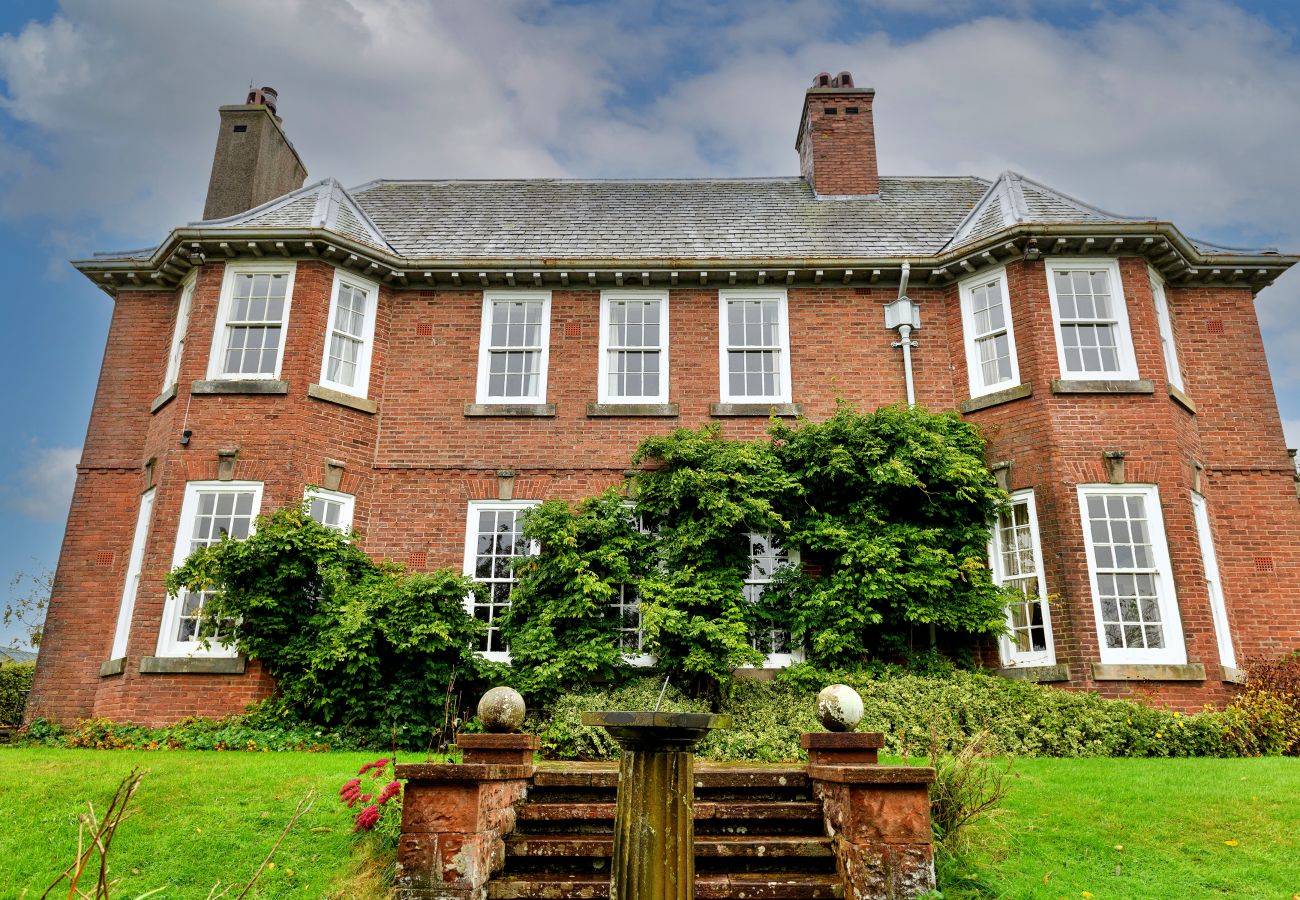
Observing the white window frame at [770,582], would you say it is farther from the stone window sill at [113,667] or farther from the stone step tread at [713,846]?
the stone window sill at [113,667]

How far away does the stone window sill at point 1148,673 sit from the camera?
36.3ft

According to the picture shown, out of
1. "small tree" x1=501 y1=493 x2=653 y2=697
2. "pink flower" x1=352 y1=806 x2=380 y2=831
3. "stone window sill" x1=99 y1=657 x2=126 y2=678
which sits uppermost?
"small tree" x1=501 y1=493 x2=653 y2=697

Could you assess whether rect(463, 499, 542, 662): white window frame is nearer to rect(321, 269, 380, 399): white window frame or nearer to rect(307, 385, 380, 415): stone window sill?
rect(307, 385, 380, 415): stone window sill

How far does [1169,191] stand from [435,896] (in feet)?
54.2

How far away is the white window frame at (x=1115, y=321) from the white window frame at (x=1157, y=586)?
1.75 meters

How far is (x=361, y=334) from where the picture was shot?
1370cm

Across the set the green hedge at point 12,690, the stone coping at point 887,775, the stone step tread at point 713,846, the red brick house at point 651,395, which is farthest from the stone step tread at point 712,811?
the green hedge at point 12,690

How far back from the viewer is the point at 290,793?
7539 millimetres

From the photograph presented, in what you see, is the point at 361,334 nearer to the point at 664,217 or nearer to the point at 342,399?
the point at 342,399

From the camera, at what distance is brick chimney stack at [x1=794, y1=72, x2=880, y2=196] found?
1709 cm

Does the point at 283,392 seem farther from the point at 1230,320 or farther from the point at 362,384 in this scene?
the point at 1230,320

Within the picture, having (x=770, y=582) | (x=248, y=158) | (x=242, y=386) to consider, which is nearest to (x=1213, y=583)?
(x=770, y=582)

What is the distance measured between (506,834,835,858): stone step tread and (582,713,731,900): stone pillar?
2212 mm

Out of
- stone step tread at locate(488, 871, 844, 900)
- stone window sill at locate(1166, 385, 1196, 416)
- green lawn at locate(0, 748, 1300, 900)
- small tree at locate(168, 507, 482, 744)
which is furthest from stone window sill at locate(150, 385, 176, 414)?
stone window sill at locate(1166, 385, 1196, 416)
